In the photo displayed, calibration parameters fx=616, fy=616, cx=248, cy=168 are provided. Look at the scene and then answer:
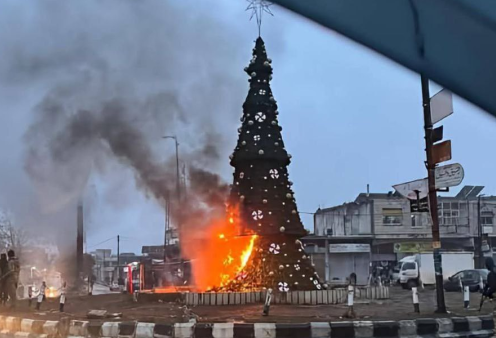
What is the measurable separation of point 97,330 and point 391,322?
4.83 metres

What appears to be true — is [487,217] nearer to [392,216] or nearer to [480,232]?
[480,232]

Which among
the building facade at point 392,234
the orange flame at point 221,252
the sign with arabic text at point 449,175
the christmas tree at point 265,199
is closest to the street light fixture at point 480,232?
the building facade at point 392,234

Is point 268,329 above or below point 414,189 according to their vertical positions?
below

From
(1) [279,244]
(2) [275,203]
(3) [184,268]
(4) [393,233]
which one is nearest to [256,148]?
(2) [275,203]

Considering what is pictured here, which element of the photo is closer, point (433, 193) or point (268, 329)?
point (268, 329)

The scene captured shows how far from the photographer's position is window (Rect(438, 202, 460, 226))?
4906cm

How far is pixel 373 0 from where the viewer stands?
252 cm

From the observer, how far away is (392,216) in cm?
4975

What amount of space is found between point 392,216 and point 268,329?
138 feet

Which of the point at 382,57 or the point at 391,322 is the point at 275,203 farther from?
the point at 382,57

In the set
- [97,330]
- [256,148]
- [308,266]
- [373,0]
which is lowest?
[97,330]

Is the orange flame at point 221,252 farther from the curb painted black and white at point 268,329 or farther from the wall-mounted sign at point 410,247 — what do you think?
the wall-mounted sign at point 410,247

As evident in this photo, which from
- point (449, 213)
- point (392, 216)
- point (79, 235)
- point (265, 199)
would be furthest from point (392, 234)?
point (265, 199)

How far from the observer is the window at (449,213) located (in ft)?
161
